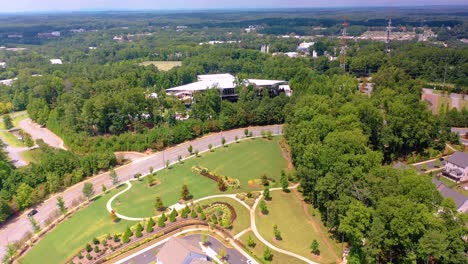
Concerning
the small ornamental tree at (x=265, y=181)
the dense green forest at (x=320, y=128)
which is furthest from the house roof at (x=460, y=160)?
the small ornamental tree at (x=265, y=181)

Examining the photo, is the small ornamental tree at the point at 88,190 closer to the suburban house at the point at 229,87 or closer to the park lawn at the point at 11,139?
the park lawn at the point at 11,139

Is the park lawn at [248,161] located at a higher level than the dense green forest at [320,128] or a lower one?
lower

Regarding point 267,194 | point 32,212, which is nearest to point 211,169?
point 267,194

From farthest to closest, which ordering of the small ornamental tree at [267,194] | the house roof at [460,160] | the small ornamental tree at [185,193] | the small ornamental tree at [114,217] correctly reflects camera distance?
the house roof at [460,160]
the small ornamental tree at [185,193]
the small ornamental tree at [267,194]
the small ornamental tree at [114,217]

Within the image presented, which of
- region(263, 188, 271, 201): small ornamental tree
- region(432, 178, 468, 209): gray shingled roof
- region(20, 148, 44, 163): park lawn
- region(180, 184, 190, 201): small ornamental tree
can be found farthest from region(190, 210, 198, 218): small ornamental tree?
region(20, 148, 44, 163): park lawn

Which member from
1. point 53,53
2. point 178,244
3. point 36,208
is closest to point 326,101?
point 178,244

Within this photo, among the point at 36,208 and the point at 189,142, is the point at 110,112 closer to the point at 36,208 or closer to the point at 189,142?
the point at 189,142

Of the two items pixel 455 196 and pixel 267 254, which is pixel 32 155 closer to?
pixel 267 254
